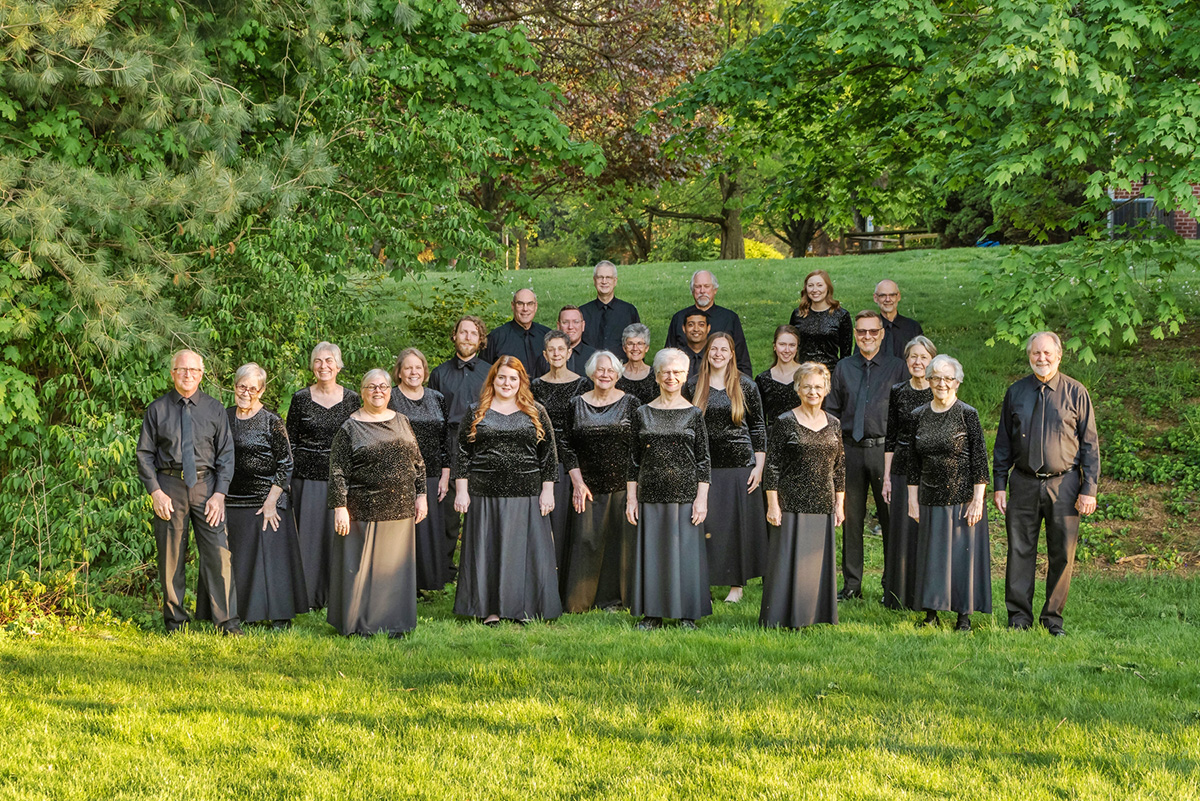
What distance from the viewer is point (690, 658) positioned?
6.38 m

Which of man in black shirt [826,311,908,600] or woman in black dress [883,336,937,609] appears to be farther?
man in black shirt [826,311,908,600]

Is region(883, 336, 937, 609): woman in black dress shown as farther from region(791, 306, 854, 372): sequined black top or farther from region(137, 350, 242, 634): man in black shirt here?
region(137, 350, 242, 634): man in black shirt

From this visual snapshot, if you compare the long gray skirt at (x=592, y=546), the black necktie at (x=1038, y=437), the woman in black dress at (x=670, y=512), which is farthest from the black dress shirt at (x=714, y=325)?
the black necktie at (x=1038, y=437)

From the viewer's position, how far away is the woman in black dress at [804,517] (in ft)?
23.2

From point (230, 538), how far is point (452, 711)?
2715mm

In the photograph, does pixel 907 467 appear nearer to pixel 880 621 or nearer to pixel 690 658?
pixel 880 621

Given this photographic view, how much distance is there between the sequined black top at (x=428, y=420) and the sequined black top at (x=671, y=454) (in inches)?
67.1

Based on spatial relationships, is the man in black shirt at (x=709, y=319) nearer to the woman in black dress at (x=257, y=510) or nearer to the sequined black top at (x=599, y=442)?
the sequined black top at (x=599, y=442)

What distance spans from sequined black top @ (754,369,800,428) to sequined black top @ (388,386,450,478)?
248 cm

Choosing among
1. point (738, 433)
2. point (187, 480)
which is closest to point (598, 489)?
point (738, 433)

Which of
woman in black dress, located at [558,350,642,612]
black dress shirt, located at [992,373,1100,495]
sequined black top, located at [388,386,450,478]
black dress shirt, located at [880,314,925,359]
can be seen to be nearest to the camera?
black dress shirt, located at [992,373,1100,495]

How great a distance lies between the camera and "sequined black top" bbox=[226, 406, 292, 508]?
24.3ft

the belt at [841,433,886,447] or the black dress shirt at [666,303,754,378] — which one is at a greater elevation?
the black dress shirt at [666,303,754,378]

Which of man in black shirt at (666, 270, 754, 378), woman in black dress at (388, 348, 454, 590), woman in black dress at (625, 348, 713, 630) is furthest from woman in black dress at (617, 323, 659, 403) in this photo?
woman in black dress at (388, 348, 454, 590)
